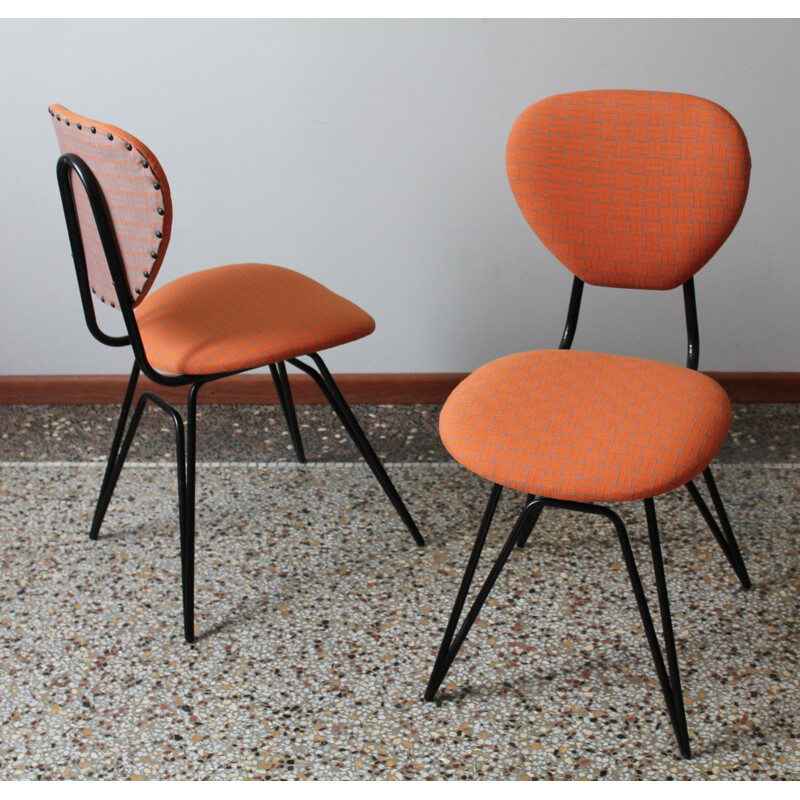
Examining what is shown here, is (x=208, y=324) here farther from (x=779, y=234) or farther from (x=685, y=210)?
(x=779, y=234)

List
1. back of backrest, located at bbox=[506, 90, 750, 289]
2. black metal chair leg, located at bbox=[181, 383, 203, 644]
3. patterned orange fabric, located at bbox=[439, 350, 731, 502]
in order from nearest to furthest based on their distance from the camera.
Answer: patterned orange fabric, located at bbox=[439, 350, 731, 502] → back of backrest, located at bbox=[506, 90, 750, 289] → black metal chair leg, located at bbox=[181, 383, 203, 644]

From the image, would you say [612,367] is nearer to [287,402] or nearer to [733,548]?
[733,548]

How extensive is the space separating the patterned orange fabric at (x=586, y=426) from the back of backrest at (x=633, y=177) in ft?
0.64

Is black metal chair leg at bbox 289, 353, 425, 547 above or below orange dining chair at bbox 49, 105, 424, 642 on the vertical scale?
below

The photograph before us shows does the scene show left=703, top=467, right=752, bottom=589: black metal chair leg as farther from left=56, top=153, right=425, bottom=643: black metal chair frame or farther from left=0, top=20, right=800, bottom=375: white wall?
left=0, top=20, right=800, bottom=375: white wall

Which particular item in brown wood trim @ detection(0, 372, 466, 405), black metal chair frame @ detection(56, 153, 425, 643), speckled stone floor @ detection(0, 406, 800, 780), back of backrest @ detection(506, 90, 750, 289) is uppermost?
back of backrest @ detection(506, 90, 750, 289)

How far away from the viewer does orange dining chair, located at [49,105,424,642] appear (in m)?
1.42

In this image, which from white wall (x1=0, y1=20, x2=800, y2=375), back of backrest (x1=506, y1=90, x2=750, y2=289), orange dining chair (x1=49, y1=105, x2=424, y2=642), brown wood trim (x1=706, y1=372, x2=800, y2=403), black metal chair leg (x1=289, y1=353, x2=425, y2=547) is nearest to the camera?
orange dining chair (x1=49, y1=105, x2=424, y2=642)

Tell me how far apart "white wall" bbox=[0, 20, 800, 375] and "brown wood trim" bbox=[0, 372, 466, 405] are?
35 millimetres

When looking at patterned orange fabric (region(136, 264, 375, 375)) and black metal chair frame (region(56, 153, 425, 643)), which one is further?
patterned orange fabric (region(136, 264, 375, 375))

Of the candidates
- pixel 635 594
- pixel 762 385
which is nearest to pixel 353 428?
pixel 635 594

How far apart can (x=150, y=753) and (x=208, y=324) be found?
0.70 meters

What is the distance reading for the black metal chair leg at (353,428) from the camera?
1.86 metres

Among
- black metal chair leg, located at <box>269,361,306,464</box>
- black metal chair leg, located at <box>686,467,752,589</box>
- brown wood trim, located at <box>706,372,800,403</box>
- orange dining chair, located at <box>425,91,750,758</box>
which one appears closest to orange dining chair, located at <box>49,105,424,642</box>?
black metal chair leg, located at <box>269,361,306,464</box>
